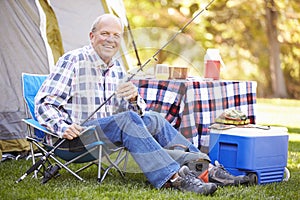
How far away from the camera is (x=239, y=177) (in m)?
3.37

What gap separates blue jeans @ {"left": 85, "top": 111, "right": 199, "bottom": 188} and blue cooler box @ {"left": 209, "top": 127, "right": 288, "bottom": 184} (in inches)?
17.7

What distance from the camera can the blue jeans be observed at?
3.04 meters

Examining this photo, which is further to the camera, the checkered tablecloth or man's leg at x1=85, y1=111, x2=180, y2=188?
the checkered tablecloth

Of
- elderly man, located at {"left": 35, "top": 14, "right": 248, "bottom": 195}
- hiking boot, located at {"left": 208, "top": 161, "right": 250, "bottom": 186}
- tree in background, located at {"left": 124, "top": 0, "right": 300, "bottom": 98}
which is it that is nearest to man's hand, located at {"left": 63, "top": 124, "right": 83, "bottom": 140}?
elderly man, located at {"left": 35, "top": 14, "right": 248, "bottom": 195}

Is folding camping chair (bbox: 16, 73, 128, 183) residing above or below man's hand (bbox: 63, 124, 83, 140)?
below

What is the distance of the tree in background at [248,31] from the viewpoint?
47.6 ft

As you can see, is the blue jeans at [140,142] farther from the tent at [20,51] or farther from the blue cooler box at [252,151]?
the tent at [20,51]

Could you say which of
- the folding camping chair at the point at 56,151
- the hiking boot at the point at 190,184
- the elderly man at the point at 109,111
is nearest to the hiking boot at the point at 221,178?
the elderly man at the point at 109,111

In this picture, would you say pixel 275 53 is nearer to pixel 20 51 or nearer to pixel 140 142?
pixel 20 51

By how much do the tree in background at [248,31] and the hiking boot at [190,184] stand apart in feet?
36.2

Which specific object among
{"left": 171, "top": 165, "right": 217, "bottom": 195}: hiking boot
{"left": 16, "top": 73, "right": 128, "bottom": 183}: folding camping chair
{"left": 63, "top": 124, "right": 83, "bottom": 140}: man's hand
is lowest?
{"left": 171, "top": 165, "right": 217, "bottom": 195}: hiking boot

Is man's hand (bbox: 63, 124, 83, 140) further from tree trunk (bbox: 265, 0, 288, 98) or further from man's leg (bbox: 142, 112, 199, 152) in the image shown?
tree trunk (bbox: 265, 0, 288, 98)

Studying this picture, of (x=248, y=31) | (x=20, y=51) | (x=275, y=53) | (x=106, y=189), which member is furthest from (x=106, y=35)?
(x=248, y=31)

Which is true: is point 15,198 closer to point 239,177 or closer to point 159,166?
point 159,166
